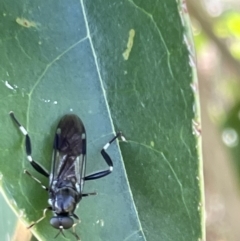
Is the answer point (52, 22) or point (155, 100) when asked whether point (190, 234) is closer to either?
point (155, 100)

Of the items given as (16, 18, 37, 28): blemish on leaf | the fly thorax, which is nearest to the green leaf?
(16, 18, 37, 28): blemish on leaf

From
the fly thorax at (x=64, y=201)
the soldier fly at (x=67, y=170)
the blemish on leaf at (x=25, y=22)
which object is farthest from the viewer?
the fly thorax at (x=64, y=201)

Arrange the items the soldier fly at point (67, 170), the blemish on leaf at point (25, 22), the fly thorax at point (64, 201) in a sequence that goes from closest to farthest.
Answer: the blemish on leaf at point (25, 22) < the soldier fly at point (67, 170) < the fly thorax at point (64, 201)

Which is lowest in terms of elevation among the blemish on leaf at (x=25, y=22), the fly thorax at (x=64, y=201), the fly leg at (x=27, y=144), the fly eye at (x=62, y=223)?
the fly eye at (x=62, y=223)

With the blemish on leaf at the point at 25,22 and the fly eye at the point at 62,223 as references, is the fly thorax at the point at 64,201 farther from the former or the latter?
the blemish on leaf at the point at 25,22

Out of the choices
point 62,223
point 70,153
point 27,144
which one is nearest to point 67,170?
point 70,153

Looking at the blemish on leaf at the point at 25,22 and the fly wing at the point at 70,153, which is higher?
the blemish on leaf at the point at 25,22

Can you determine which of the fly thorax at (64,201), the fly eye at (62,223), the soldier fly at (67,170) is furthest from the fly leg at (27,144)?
the fly thorax at (64,201)

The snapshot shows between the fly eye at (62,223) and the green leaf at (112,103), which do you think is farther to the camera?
the fly eye at (62,223)
